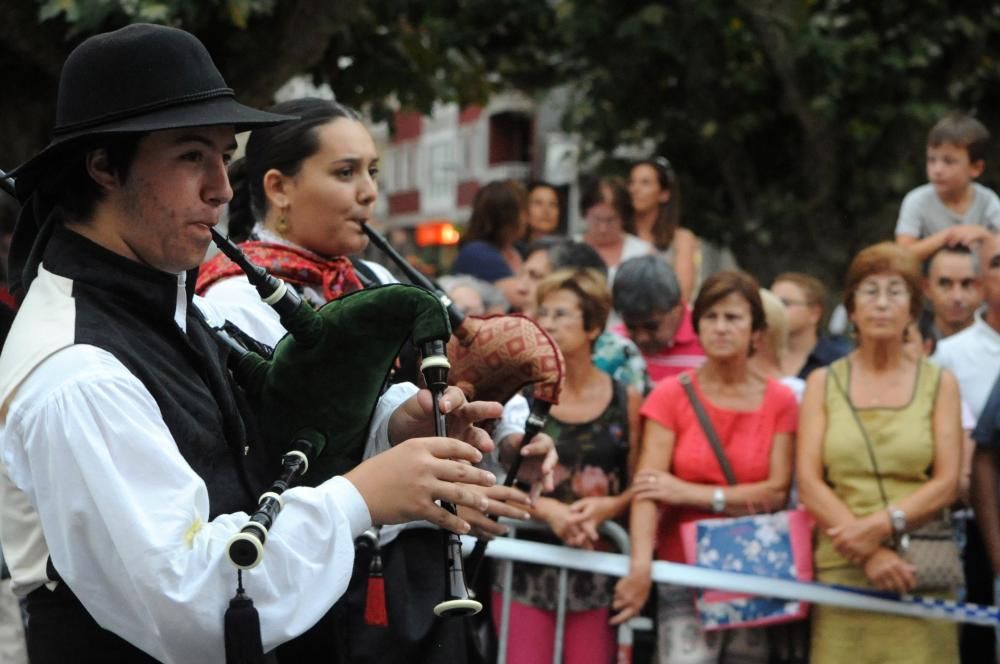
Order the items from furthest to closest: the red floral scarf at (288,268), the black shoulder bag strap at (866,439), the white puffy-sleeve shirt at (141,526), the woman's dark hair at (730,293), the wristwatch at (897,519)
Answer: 1. the woman's dark hair at (730,293)
2. the black shoulder bag strap at (866,439)
3. the wristwatch at (897,519)
4. the red floral scarf at (288,268)
5. the white puffy-sleeve shirt at (141,526)

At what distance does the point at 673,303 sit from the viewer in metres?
5.78

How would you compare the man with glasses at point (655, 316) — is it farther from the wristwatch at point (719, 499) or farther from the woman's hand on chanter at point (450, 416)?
the woman's hand on chanter at point (450, 416)

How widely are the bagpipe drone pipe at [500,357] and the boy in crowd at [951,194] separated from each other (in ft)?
11.5

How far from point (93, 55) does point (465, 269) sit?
482 cm

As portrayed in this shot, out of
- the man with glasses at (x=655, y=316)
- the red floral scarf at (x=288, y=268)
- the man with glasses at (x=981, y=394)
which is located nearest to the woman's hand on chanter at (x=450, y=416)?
the red floral scarf at (x=288, y=268)

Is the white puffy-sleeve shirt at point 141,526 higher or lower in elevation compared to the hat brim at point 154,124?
lower

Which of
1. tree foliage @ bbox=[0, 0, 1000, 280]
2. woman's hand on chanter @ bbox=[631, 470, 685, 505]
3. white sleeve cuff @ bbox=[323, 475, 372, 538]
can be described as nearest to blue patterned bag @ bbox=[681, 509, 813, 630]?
woman's hand on chanter @ bbox=[631, 470, 685, 505]

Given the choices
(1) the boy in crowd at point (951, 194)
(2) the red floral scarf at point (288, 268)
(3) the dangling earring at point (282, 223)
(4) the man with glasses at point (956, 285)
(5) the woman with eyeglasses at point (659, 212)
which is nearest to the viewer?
(2) the red floral scarf at point (288, 268)

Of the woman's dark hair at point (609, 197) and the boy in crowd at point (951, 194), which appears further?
the woman's dark hair at point (609, 197)

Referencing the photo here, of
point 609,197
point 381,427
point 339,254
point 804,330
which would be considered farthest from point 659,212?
point 381,427

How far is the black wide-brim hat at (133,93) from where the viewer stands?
7.59ft

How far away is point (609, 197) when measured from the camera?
7035 millimetres

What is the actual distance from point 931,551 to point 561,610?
126cm

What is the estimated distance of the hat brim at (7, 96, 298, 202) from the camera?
230cm
